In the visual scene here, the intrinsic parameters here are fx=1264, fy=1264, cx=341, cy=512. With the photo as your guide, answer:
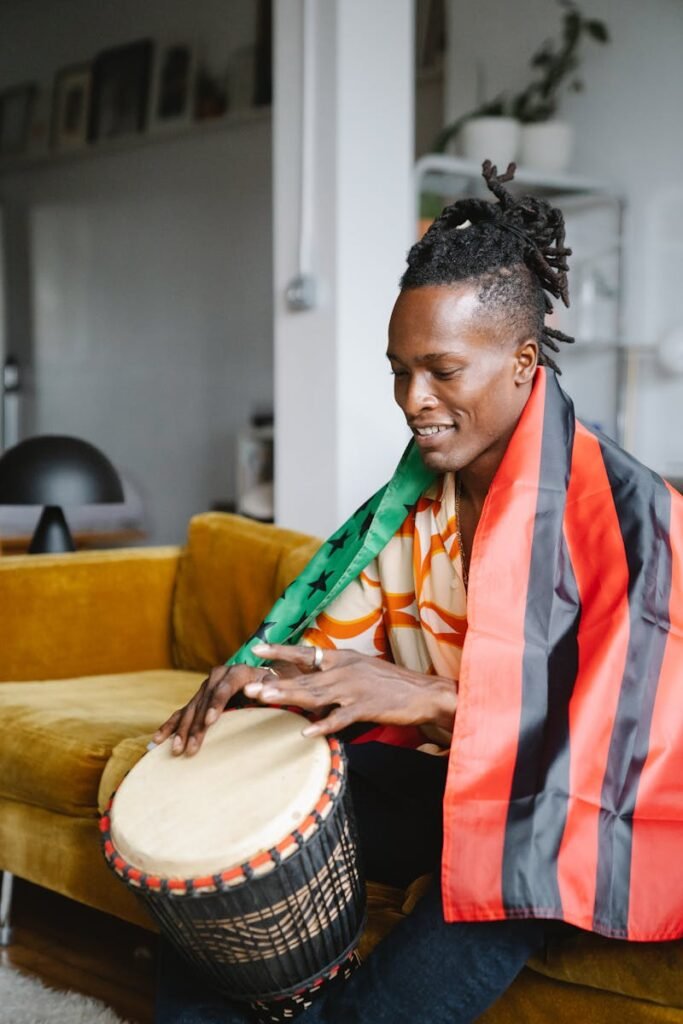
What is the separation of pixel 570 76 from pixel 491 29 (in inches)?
16.8

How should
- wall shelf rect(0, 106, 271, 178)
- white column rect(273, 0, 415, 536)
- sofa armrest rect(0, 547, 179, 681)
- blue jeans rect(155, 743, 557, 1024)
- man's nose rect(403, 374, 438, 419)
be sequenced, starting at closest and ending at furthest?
blue jeans rect(155, 743, 557, 1024)
man's nose rect(403, 374, 438, 419)
sofa armrest rect(0, 547, 179, 681)
white column rect(273, 0, 415, 536)
wall shelf rect(0, 106, 271, 178)

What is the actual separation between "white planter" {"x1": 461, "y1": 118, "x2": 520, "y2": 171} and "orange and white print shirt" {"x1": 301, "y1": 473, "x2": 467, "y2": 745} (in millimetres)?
2885

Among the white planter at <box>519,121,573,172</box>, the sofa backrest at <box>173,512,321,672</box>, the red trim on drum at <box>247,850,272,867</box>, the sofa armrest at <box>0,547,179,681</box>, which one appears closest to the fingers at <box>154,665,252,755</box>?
the red trim on drum at <box>247,850,272,867</box>

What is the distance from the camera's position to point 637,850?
4.90ft

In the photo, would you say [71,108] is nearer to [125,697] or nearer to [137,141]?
[137,141]

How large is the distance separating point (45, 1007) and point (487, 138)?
329cm

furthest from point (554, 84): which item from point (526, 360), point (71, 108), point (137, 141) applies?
point (526, 360)

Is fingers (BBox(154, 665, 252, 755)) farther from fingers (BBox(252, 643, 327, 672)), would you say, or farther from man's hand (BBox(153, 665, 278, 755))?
fingers (BBox(252, 643, 327, 672))

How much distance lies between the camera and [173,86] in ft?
21.4

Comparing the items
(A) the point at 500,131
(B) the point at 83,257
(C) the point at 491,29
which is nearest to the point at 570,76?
(C) the point at 491,29

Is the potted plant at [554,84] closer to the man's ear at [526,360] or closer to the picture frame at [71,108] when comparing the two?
the picture frame at [71,108]

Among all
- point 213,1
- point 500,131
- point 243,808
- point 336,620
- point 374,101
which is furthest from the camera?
point 213,1

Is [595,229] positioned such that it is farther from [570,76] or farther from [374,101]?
[374,101]

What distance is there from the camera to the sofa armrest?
3.07 meters
